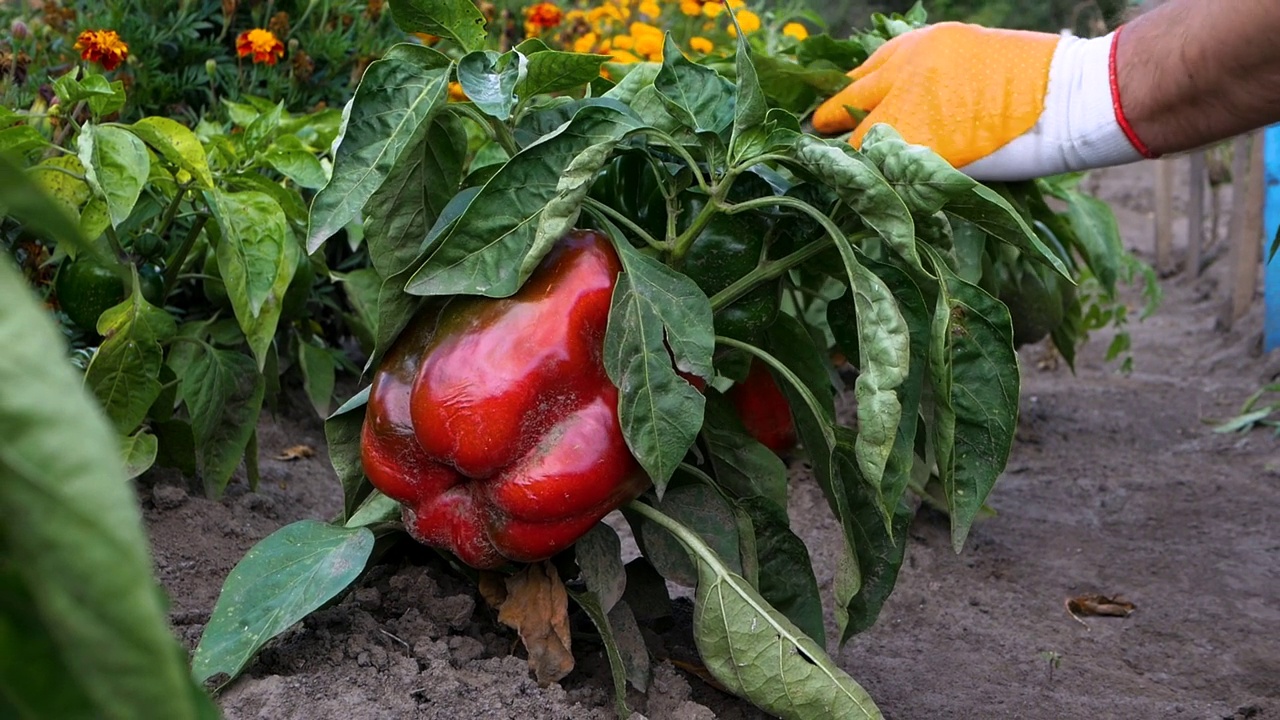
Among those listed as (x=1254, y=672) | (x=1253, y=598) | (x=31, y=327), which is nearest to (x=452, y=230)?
(x=31, y=327)

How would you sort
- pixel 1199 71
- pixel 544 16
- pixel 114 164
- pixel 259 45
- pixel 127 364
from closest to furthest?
pixel 114 164 < pixel 127 364 < pixel 1199 71 < pixel 259 45 < pixel 544 16

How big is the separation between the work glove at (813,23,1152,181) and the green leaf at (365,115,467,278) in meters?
0.75

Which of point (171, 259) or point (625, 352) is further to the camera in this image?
point (171, 259)

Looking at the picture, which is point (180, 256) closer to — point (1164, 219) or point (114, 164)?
point (114, 164)

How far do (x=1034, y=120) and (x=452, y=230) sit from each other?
1.15m

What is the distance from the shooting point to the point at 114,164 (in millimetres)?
1513

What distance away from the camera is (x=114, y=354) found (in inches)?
62.8

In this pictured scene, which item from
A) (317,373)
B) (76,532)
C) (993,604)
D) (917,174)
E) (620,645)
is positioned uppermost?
(76,532)

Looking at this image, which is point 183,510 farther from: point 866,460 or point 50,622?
point 50,622

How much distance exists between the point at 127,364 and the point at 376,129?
0.63 meters

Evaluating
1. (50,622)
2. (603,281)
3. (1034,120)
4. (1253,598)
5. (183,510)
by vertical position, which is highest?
(50,622)

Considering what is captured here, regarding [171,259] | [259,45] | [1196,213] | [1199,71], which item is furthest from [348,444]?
[1196,213]

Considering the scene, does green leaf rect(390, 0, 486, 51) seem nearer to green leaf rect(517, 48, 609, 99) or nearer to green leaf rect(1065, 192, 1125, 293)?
green leaf rect(517, 48, 609, 99)

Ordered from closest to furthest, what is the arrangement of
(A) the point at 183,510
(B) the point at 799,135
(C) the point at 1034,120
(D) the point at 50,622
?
1. (D) the point at 50,622
2. (B) the point at 799,135
3. (A) the point at 183,510
4. (C) the point at 1034,120
